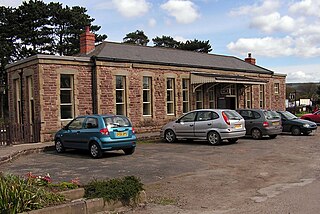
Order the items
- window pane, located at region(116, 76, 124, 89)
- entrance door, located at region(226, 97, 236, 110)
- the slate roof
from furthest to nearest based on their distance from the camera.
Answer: entrance door, located at region(226, 97, 236, 110), the slate roof, window pane, located at region(116, 76, 124, 89)

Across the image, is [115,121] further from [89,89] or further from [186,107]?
[186,107]

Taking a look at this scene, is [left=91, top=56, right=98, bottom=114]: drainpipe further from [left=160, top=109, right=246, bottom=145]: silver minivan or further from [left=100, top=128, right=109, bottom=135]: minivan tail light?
[left=100, top=128, right=109, bottom=135]: minivan tail light

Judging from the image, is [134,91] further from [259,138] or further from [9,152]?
[9,152]

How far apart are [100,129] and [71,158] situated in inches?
64.3

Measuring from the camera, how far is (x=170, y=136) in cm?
1828

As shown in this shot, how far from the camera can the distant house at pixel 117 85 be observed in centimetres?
1883

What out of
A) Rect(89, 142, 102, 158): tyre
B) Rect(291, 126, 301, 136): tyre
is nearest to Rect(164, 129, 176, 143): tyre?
Rect(89, 142, 102, 158): tyre

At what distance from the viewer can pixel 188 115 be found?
57.9 ft

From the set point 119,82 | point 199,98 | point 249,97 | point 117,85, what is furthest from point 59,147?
point 249,97

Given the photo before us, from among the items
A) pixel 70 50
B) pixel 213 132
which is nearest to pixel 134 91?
pixel 213 132

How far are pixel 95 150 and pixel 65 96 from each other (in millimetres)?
7036

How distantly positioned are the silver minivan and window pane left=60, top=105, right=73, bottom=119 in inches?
225

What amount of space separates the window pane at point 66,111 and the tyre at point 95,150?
641 cm

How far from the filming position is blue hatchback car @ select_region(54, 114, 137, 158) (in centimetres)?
1313
